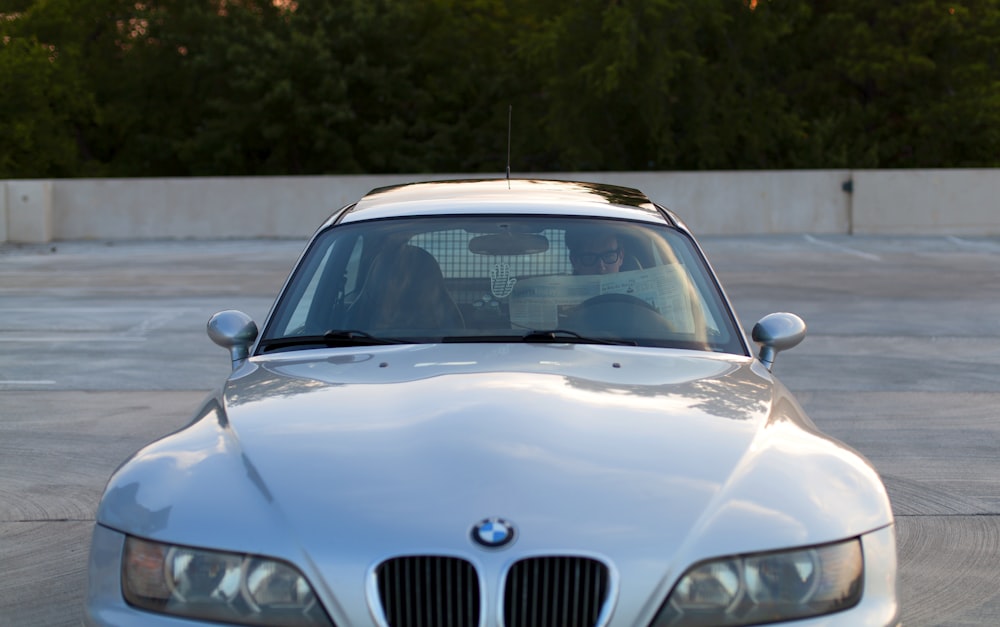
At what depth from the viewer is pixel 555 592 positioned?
8.60 feet

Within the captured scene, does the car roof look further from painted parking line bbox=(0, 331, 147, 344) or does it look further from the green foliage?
the green foliage

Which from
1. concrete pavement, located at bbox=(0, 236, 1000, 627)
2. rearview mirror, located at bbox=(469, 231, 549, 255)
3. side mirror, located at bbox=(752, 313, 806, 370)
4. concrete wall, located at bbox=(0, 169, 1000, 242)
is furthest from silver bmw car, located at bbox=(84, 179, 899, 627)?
concrete wall, located at bbox=(0, 169, 1000, 242)

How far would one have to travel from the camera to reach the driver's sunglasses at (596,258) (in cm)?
438

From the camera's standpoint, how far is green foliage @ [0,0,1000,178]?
146 ft

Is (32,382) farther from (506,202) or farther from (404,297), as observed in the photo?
(404,297)

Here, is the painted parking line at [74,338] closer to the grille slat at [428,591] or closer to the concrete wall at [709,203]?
the grille slat at [428,591]

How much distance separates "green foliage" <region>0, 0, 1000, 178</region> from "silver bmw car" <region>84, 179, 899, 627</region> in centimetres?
3833

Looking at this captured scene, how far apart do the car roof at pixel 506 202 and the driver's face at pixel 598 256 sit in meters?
0.16

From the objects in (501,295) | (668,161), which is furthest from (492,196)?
(668,161)

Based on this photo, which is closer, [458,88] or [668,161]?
[668,161]

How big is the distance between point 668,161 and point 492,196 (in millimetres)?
40727

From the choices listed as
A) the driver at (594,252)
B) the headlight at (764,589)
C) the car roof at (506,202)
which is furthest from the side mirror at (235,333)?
the headlight at (764,589)

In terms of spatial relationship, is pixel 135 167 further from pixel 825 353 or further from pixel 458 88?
pixel 825 353

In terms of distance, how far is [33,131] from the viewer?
5131 cm
